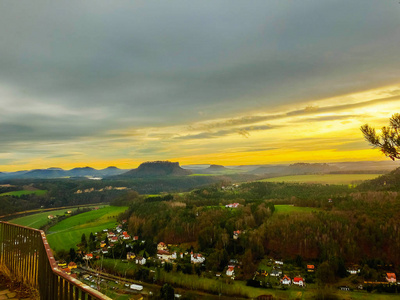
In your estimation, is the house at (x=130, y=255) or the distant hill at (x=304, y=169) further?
the distant hill at (x=304, y=169)

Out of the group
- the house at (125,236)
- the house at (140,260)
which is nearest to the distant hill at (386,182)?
the house at (140,260)

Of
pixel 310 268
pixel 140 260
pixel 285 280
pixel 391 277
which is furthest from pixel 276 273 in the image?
pixel 140 260

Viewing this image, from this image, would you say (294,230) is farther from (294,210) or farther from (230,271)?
(230,271)

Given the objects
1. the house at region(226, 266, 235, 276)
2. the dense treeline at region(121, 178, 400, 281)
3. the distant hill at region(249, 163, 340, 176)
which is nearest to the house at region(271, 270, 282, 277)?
the dense treeline at region(121, 178, 400, 281)

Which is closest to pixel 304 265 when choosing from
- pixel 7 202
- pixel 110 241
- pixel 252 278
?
pixel 252 278

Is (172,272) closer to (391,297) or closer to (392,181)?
Answer: (391,297)

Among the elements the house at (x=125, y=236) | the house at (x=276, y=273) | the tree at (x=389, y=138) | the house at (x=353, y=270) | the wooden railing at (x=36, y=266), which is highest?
the tree at (x=389, y=138)

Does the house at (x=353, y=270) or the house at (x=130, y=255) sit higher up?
the house at (x=130, y=255)

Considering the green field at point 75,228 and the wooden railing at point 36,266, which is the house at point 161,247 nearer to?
the green field at point 75,228
